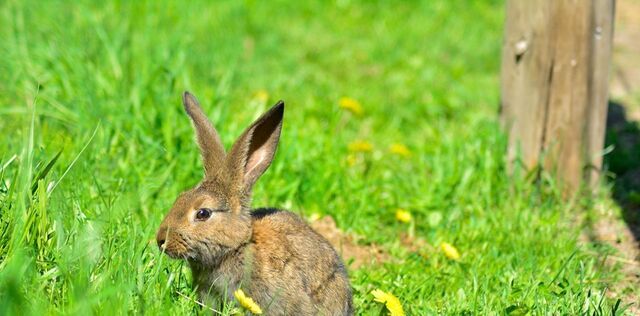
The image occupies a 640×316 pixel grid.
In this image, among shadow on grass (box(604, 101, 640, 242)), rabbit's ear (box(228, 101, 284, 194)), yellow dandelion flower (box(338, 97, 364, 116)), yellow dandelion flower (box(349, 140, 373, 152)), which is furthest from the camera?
yellow dandelion flower (box(338, 97, 364, 116))

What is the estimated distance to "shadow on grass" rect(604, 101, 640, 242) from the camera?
540 centimetres

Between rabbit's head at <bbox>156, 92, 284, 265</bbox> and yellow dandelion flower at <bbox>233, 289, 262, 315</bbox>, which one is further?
rabbit's head at <bbox>156, 92, 284, 265</bbox>

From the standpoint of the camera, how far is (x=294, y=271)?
12.0 ft

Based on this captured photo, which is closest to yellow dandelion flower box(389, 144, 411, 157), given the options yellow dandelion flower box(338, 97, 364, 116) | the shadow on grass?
yellow dandelion flower box(338, 97, 364, 116)

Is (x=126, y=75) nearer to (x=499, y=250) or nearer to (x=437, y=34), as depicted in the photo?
(x=499, y=250)

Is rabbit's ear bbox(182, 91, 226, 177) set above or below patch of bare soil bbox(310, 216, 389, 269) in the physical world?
above

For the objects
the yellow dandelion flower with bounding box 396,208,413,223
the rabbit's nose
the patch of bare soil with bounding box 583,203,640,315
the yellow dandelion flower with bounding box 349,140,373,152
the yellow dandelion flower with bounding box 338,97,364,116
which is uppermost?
the rabbit's nose

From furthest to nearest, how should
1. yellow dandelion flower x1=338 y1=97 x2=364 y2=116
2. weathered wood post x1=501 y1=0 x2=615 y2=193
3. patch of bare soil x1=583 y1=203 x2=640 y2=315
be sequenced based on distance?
1. yellow dandelion flower x1=338 y1=97 x2=364 y2=116
2. weathered wood post x1=501 y1=0 x2=615 y2=193
3. patch of bare soil x1=583 y1=203 x2=640 y2=315

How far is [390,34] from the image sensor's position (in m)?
8.40

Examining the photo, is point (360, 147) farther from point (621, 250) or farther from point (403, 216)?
point (621, 250)

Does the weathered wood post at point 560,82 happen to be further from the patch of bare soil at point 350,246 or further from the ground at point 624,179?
the patch of bare soil at point 350,246

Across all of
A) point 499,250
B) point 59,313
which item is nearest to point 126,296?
point 59,313

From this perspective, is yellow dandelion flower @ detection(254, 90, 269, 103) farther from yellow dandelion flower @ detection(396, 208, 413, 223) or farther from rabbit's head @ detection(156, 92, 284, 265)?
rabbit's head @ detection(156, 92, 284, 265)

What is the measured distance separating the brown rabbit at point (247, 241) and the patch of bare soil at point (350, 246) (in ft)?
2.60
